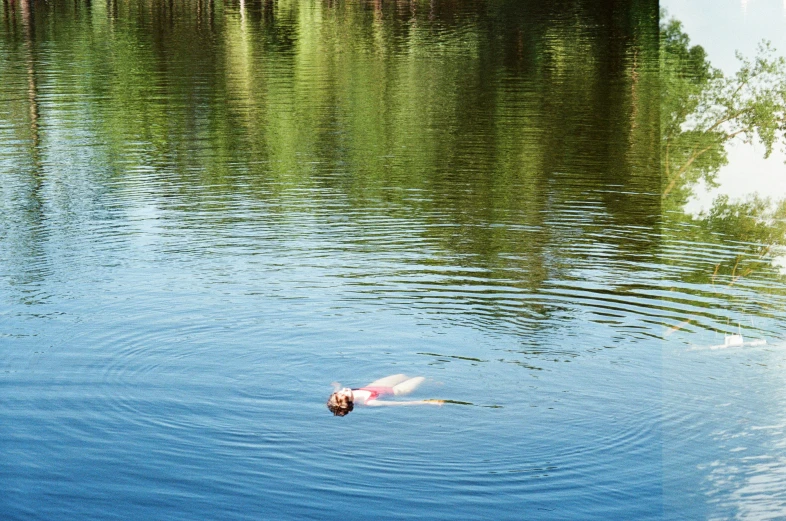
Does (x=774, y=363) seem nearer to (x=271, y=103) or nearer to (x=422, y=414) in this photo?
(x=422, y=414)

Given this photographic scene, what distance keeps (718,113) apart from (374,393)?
838cm

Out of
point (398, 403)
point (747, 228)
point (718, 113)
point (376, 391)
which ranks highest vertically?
point (718, 113)

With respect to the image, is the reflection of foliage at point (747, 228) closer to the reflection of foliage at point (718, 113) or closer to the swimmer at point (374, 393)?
the reflection of foliage at point (718, 113)

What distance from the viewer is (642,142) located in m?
25.6

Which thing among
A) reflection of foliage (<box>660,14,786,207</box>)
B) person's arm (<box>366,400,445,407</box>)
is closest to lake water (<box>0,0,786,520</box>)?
person's arm (<box>366,400,445,407</box>)

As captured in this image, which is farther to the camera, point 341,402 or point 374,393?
point 374,393

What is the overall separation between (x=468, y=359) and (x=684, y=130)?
8130 millimetres

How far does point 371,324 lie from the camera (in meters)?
11.6

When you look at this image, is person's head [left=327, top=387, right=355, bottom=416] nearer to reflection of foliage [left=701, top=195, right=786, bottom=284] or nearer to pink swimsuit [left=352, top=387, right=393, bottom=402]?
pink swimsuit [left=352, top=387, right=393, bottom=402]

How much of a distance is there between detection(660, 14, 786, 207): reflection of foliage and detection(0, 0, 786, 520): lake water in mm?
1177

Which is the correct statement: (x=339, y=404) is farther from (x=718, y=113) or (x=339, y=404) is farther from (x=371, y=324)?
(x=718, y=113)

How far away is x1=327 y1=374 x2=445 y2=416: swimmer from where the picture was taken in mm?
8961

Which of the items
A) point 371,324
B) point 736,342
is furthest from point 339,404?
point 736,342

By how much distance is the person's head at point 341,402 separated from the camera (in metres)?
8.94
